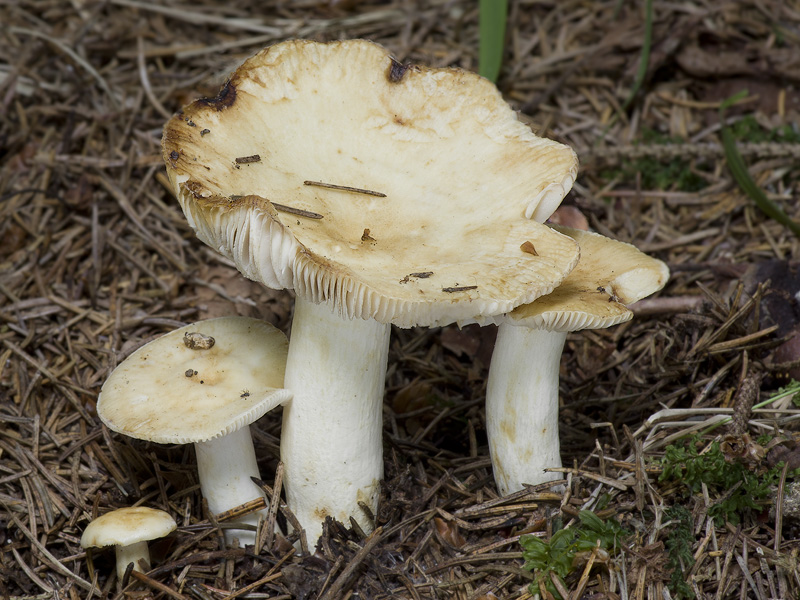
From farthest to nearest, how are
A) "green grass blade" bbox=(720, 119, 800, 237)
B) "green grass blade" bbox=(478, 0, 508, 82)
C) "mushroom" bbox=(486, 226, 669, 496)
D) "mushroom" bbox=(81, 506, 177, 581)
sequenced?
1. "green grass blade" bbox=(478, 0, 508, 82)
2. "green grass blade" bbox=(720, 119, 800, 237)
3. "mushroom" bbox=(486, 226, 669, 496)
4. "mushroom" bbox=(81, 506, 177, 581)

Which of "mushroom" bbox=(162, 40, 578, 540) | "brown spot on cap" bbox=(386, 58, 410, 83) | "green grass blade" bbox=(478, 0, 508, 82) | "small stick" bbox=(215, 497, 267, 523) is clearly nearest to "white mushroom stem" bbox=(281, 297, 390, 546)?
"mushroom" bbox=(162, 40, 578, 540)

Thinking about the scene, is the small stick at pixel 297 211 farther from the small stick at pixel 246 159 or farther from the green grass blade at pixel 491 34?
the green grass blade at pixel 491 34

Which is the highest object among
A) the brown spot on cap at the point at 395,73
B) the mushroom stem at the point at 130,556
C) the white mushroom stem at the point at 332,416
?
the brown spot on cap at the point at 395,73

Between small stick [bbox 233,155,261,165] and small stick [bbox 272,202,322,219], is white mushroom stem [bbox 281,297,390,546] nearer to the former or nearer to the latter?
small stick [bbox 272,202,322,219]

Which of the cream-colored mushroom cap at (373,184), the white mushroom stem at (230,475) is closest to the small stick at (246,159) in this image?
the cream-colored mushroom cap at (373,184)

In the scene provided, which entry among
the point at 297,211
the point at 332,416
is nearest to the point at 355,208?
the point at 297,211

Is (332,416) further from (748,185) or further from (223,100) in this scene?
(748,185)
